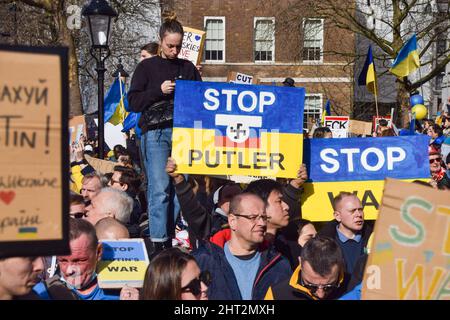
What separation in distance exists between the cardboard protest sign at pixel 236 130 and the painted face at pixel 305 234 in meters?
0.45

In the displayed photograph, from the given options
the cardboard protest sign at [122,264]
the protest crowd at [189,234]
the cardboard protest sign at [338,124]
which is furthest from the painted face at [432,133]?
the cardboard protest sign at [122,264]

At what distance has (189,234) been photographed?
7848 mm

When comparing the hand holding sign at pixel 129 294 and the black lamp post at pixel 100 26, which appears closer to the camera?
the hand holding sign at pixel 129 294

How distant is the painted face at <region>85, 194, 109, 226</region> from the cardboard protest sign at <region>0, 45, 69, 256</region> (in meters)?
3.29

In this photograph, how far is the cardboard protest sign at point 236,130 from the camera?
737cm

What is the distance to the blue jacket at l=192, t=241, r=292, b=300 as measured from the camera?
5.84m

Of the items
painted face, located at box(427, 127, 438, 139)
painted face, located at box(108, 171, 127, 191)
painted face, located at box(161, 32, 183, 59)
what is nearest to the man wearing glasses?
painted face, located at box(161, 32, 183, 59)

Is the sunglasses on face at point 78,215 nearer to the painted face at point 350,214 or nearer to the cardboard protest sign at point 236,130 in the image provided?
the cardboard protest sign at point 236,130

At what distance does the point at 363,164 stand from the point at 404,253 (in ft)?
12.0

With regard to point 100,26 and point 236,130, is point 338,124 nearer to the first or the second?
point 100,26

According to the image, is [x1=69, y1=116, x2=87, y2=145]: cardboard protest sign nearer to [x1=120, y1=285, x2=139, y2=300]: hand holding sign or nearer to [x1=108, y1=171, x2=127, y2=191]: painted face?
[x1=108, y1=171, x2=127, y2=191]: painted face

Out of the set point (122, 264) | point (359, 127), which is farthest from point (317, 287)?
point (359, 127)

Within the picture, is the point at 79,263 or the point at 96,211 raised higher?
the point at 96,211
